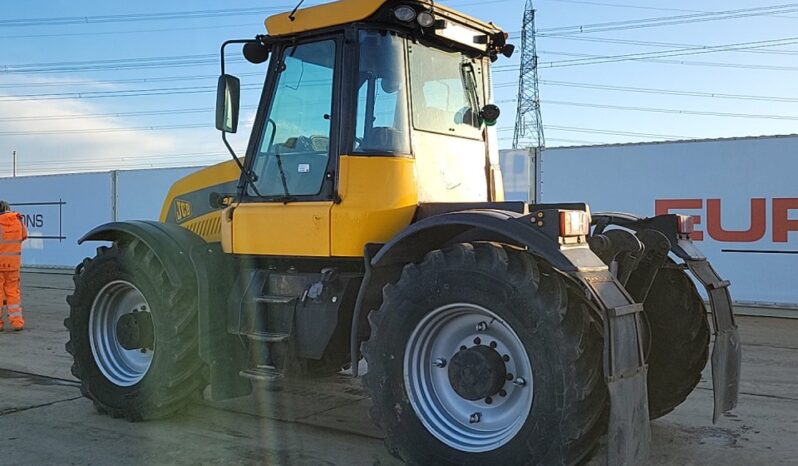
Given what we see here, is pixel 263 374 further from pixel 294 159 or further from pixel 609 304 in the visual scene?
pixel 609 304

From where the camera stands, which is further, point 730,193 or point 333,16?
point 730,193

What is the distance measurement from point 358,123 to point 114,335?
2.62 metres

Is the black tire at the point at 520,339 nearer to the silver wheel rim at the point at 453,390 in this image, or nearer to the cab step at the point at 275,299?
the silver wheel rim at the point at 453,390

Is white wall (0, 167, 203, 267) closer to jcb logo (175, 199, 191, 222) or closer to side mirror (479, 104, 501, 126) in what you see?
jcb logo (175, 199, 191, 222)

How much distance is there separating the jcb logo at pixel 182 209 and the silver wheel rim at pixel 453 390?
8.83 ft

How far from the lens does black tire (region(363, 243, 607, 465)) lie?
349cm

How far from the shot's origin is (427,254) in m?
4.10

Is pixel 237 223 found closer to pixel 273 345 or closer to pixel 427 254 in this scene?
pixel 273 345

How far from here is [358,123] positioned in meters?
4.55

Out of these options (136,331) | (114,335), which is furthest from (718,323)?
(114,335)

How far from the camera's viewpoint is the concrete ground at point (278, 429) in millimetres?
4473

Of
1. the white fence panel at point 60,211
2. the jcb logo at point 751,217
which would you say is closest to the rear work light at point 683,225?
the jcb logo at point 751,217

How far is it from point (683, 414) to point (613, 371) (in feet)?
7.87

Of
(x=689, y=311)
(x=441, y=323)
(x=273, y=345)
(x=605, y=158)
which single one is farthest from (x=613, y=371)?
(x=605, y=158)
